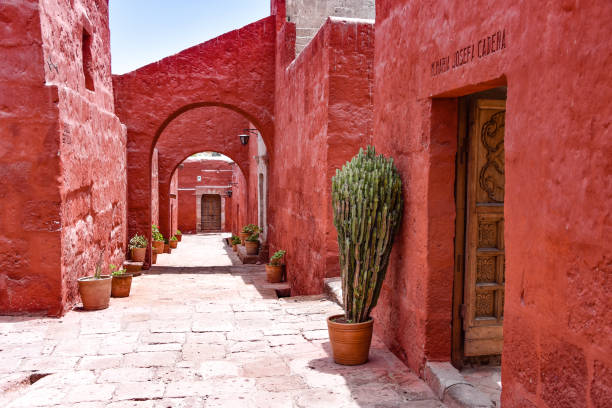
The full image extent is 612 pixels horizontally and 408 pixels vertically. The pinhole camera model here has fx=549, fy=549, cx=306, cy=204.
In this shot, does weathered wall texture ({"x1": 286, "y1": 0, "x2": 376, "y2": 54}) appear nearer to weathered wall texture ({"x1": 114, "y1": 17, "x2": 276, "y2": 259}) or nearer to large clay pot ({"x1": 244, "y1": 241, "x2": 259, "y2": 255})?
weathered wall texture ({"x1": 114, "y1": 17, "x2": 276, "y2": 259})

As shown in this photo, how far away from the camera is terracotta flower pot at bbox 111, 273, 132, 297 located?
7.35 metres

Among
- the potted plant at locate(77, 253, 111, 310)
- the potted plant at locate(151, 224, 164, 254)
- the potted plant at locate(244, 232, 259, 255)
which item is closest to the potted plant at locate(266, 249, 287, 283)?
the potted plant at locate(77, 253, 111, 310)

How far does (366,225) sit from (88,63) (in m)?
5.62

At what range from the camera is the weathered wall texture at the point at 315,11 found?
11.0 metres

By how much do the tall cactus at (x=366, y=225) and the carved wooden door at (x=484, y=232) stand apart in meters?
0.56

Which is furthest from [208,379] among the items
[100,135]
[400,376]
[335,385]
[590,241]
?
[100,135]

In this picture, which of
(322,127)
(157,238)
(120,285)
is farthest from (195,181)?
(322,127)

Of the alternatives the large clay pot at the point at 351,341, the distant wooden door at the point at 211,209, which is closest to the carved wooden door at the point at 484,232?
the large clay pot at the point at 351,341

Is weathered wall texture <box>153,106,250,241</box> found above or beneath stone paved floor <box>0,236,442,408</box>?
above

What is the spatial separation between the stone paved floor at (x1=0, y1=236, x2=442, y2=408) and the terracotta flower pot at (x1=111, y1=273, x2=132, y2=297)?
2.07ft

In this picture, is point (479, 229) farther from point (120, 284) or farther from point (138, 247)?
point (138, 247)

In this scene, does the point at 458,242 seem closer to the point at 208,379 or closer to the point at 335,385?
the point at 335,385

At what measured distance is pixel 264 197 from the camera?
15336mm

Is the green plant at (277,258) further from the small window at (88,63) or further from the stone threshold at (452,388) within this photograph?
the stone threshold at (452,388)
